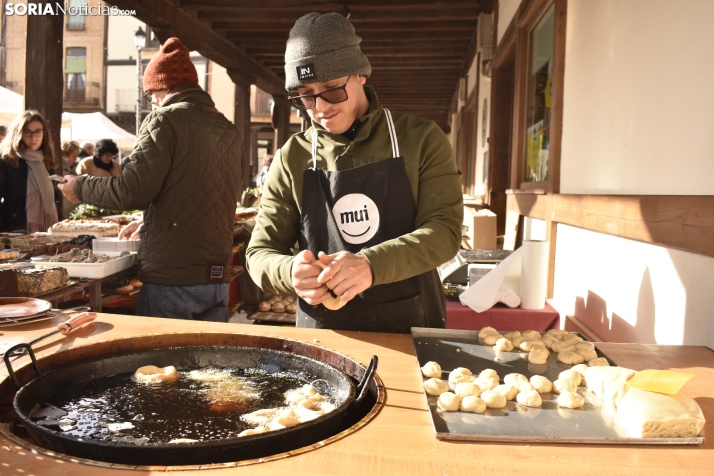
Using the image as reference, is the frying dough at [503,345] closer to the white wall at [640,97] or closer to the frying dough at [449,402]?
the frying dough at [449,402]

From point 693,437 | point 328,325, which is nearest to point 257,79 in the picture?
point 328,325

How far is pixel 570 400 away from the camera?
132 centimetres

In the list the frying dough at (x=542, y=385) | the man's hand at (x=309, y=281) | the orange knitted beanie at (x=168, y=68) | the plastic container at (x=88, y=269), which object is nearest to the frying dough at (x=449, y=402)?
the frying dough at (x=542, y=385)

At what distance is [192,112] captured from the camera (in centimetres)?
321

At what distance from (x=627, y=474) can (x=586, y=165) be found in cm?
226

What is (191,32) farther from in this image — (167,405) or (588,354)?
(588,354)

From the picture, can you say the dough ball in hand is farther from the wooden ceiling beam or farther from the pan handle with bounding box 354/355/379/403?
the wooden ceiling beam

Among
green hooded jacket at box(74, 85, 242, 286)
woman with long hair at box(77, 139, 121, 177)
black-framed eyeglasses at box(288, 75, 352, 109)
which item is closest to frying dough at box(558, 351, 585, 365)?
black-framed eyeglasses at box(288, 75, 352, 109)

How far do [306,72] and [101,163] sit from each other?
22.8ft

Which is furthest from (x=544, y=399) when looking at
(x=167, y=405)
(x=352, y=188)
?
(x=352, y=188)

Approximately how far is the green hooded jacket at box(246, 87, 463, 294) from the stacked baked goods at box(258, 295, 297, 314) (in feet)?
12.5

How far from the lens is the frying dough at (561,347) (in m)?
1.70

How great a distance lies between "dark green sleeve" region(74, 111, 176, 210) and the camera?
307 cm

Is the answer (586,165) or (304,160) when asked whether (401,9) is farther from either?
(304,160)
